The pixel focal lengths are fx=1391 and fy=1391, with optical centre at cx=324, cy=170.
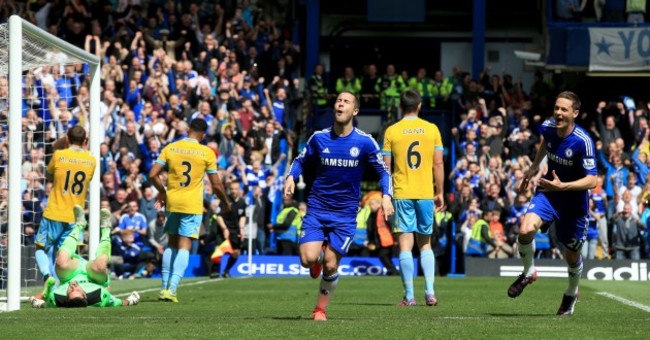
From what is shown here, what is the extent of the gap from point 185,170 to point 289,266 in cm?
1203

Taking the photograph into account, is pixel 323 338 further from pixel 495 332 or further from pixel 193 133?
pixel 193 133

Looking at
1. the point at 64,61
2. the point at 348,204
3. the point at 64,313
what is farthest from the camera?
the point at 64,61

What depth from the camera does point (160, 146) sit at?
2966 centimetres

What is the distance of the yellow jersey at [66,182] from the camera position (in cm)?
1748

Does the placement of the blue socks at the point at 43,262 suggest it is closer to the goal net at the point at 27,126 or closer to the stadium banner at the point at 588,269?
the goal net at the point at 27,126

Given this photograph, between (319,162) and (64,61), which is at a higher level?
(64,61)

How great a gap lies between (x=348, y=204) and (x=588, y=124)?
70.2 ft

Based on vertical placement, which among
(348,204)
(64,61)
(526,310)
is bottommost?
(526,310)

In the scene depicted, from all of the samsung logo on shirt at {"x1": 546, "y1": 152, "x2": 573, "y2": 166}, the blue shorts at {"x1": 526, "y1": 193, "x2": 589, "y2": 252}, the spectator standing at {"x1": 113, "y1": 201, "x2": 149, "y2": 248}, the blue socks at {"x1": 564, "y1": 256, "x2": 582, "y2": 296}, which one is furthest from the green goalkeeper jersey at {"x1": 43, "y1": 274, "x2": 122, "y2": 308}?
the spectator standing at {"x1": 113, "y1": 201, "x2": 149, "y2": 248}

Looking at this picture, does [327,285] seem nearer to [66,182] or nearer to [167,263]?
[167,263]

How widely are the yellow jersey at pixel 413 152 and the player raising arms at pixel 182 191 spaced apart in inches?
88.7

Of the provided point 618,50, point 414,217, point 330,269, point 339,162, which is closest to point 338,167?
point 339,162

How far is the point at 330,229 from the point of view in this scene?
12.8m

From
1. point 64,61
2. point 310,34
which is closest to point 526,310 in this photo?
point 64,61
